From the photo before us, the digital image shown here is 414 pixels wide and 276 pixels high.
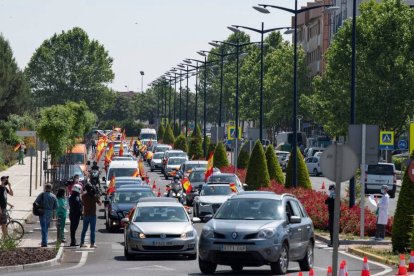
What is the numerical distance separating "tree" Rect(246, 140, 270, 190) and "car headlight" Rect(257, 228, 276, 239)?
34.2 meters

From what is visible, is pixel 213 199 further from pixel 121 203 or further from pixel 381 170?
pixel 381 170

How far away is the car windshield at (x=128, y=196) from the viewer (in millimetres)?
39188

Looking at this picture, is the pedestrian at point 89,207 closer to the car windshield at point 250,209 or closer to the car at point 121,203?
the car at point 121,203

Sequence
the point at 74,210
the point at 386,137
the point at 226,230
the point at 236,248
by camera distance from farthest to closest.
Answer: the point at 386,137
the point at 74,210
the point at 226,230
the point at 236,248

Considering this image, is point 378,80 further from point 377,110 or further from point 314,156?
point 314,156

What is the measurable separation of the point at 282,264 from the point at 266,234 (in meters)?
0.69

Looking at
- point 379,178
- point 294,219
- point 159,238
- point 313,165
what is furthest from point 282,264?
point 313,165

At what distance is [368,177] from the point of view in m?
64.8

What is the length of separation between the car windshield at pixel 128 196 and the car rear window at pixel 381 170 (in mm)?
26848

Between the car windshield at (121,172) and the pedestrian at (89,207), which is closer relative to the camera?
the pedestrian at (89,207)

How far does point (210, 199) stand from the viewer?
149 feet

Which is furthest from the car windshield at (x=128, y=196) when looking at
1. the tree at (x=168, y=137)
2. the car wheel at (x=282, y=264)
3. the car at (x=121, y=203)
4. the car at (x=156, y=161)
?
the tree at (x=168, y=137)

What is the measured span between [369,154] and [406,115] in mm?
54035

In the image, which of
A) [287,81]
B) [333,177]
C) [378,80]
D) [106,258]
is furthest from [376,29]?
[333,177]
